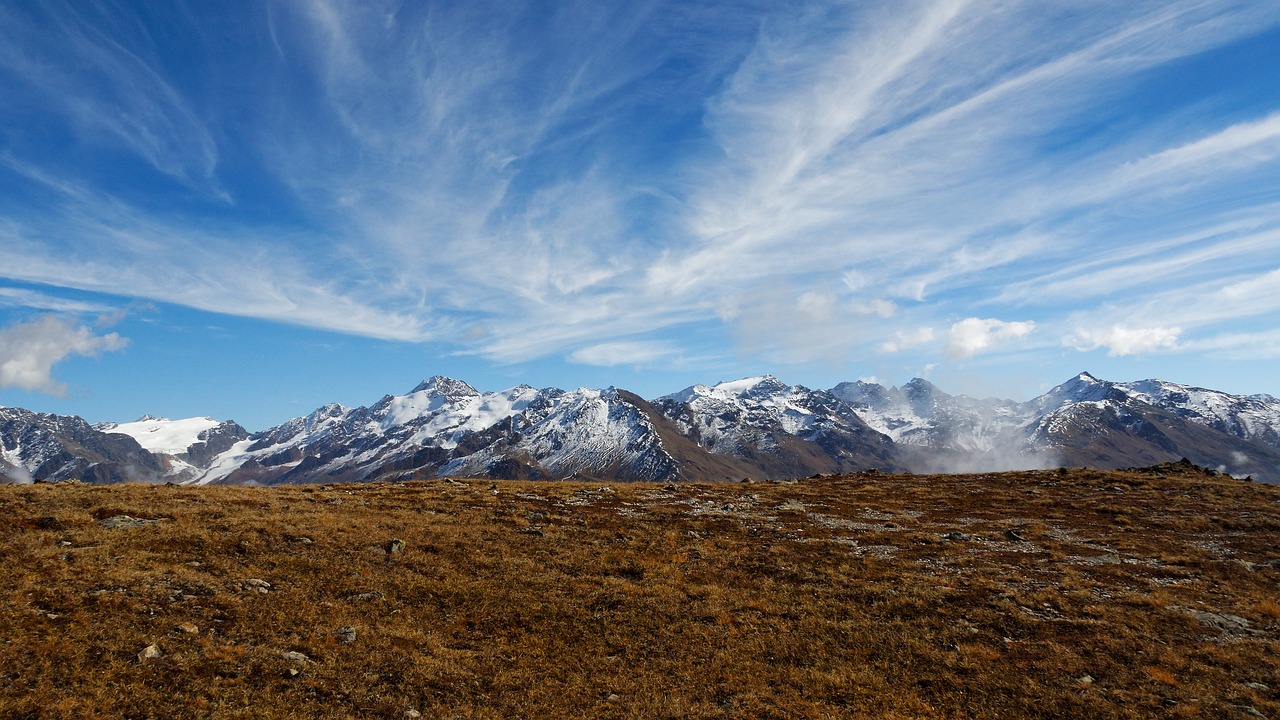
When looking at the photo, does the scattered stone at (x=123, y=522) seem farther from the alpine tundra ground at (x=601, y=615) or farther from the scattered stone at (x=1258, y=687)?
the scattered stone at (x=1258, y=687)

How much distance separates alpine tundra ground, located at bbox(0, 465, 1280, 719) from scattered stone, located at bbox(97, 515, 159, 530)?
14cm

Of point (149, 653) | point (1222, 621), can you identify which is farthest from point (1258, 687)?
point (149, 653)

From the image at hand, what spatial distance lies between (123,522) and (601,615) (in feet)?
91.4

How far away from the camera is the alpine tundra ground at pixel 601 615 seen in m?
19.5

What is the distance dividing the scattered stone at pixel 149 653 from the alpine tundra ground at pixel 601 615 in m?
0.12

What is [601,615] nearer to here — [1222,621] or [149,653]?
[149,653]

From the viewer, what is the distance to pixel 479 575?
31.6 metres

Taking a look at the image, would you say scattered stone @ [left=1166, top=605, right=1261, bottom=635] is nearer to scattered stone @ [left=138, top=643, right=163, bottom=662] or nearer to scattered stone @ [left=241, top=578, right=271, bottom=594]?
scattered stone @ [left=241, top=578, right=271, bottom=594]

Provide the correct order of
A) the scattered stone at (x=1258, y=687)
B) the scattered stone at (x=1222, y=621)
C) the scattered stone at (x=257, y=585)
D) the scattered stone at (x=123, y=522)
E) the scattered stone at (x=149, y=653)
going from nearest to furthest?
the scattered stone at (x=149, y=653), the scattered stone at (x=1258, y=687), the scattered stone at (x=1222, y=621), the scattered stone at (x=257, y=585), the scattered stone at (x=123, y=522)

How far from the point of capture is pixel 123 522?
33.0 metres

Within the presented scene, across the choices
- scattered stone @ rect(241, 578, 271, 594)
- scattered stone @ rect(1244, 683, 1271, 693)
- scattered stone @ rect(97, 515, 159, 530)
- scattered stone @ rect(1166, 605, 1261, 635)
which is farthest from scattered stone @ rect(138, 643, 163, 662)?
scattered stone @ rect(1166, 605, 1261, 635)

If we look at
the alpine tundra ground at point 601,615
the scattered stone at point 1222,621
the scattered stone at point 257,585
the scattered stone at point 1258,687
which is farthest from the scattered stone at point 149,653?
the scattered stone at point 1222,621

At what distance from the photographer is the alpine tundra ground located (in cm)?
1955

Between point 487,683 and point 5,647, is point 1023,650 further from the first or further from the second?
point 5,647
